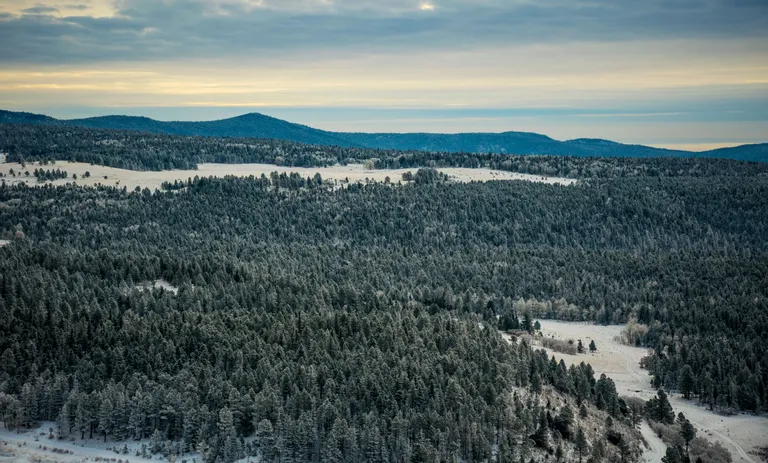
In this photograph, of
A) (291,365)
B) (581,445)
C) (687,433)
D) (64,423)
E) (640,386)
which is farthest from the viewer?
(640,386)

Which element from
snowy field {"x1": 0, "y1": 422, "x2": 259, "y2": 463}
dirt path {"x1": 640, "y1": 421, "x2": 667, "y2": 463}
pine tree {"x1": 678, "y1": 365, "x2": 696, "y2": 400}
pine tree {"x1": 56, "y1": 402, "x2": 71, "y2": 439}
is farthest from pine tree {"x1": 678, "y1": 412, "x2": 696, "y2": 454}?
pine tree {"x1": 56, "y1": 402, "x2": 71, "y2": 439}

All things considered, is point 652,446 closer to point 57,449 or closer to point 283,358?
point 283,358

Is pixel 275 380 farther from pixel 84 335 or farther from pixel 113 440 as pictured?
pixel 84 335

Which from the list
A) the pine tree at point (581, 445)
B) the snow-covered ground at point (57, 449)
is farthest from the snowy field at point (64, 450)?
the pine tree at point (581, 445)

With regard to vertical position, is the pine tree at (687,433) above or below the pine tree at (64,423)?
below

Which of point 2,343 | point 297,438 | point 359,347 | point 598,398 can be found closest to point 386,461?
point 297,438

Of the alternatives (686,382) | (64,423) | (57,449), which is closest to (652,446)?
(686,382)

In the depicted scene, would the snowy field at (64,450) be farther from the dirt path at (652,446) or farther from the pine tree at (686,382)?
the pine tree at (686,382)

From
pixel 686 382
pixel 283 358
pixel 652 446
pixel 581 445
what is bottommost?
pixel 652 446

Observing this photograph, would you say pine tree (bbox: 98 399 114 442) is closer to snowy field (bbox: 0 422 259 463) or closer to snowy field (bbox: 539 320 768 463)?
snowy field (bbox: 0 422 259 463)
